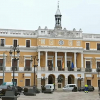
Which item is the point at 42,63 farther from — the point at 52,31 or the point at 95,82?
the point at 95,82

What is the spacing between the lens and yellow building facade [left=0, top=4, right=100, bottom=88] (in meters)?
56.1

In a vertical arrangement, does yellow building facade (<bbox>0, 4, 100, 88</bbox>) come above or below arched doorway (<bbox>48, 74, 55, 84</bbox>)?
above

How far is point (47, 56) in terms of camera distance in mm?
57875

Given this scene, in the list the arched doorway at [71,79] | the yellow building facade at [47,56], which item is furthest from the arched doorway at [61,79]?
the arched doorway at [71,79]

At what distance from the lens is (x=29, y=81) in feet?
188

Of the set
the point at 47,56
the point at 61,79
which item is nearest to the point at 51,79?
the point at 61,79

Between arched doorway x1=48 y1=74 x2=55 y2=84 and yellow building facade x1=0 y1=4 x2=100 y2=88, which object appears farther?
arched doorway x1=48 y1=74 x2=55 y2=84

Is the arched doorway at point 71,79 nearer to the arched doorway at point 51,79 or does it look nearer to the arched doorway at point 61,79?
the arched doorway at point 61,79

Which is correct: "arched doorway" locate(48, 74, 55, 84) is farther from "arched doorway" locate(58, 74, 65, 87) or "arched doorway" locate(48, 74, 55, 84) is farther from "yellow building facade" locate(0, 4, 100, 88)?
"arched doorway" locate(58, 74, 65, 87)

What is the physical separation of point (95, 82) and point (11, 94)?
38330mm

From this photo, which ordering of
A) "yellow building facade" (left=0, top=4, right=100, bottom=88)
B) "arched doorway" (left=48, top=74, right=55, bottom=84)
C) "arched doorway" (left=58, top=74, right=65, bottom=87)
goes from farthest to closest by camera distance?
"arched doorway" (left=48, top=74, right=55, bottom=84)
"arched doorway" (left=58, top=74, right=65, bottom=87)
"yellow building facade" (left=0, top=4, right=100, bottom=88)

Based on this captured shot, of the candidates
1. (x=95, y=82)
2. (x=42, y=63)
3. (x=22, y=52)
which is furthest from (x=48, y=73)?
(x=95, y=82)

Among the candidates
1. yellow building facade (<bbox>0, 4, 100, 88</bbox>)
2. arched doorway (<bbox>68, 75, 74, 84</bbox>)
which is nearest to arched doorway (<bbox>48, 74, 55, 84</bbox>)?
yellow building facade (<bbox>0, 4, 100, 88</bbox>)

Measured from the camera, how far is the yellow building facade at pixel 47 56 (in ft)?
184
